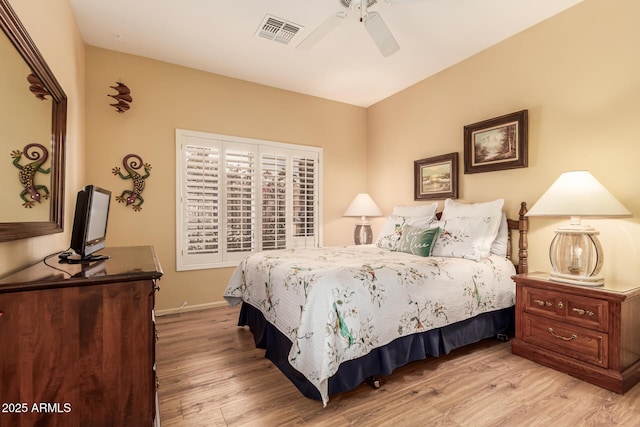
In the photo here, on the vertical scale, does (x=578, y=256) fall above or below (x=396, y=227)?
below

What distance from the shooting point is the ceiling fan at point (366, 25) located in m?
2.35

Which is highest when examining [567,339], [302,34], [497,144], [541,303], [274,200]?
[302,34]

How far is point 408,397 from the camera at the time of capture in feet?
6.41

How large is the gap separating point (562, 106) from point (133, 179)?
4279 mm

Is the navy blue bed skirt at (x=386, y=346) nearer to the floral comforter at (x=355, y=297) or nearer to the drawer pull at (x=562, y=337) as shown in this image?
the floral comforter at (x=355, y=297)

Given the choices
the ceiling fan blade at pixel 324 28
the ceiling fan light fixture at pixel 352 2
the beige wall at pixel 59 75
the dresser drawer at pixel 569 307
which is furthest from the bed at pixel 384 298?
the ceiling fan light fixture at pixel 352 2

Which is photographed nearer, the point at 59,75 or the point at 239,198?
the point at 59,75

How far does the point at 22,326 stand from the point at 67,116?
1881 mm

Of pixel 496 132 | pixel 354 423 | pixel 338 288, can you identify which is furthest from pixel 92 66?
pixel 496 132

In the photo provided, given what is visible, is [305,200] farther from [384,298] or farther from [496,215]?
[384,298]

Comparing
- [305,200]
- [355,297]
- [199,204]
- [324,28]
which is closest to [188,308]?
[199,204]

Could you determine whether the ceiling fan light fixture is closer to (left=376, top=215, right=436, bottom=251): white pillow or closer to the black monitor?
(left=376, top=215, right=436, bottom=251): white pillow

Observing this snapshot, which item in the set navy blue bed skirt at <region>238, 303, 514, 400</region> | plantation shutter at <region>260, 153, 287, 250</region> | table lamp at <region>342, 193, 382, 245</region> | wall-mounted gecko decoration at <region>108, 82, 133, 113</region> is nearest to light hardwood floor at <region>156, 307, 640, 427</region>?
navy blue bed skirt at <region>238, 303, 514, 400</region>

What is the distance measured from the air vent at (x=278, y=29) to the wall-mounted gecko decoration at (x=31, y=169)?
206 cm
